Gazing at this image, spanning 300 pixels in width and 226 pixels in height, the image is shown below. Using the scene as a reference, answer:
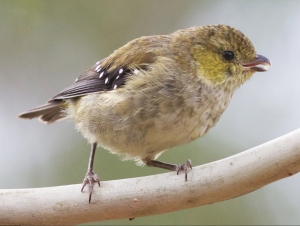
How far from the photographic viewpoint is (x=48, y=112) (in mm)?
4367

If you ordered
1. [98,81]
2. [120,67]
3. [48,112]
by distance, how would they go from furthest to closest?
[48,112] < [98,81] < [120,67]

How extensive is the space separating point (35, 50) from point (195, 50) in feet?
10.9

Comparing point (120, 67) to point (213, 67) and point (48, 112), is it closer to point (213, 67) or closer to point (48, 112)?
point (213, 67)

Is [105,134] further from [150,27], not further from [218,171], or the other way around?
[150,27]

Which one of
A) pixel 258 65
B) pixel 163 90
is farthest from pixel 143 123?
pixel 258 65

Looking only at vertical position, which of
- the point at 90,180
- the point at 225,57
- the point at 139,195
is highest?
the point at 225,57

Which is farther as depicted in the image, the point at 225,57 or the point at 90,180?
the point at 225,57

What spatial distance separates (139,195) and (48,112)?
6.82 feet

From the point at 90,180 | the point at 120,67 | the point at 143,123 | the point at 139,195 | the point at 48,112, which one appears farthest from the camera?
the point at 48,112

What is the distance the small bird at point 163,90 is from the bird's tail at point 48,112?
0.39m

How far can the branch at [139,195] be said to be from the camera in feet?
8.04

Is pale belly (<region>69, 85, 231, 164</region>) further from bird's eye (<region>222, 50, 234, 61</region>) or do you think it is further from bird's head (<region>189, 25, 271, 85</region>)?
bird's eye (<region>222, 50, 234, 61</region>)

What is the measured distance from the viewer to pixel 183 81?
3.27 meters

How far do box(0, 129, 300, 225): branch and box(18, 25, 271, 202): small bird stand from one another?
0.21 metres
